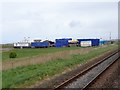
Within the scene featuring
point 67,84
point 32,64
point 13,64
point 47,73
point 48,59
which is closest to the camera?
point 67,84

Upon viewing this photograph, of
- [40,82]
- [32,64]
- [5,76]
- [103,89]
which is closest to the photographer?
[103,89]

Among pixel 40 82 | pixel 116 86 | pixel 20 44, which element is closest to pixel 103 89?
pixel 116 86

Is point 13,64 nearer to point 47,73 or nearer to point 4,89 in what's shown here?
point 47,73

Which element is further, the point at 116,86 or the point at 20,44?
the point at 20,44

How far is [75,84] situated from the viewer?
16.3 metres

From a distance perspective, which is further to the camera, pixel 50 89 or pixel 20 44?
pixel 20 44

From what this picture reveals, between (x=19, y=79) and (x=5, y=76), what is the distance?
5.88ft

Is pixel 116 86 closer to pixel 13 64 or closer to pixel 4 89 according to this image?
pixel 4 89

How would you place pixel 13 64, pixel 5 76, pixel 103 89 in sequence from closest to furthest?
pixel 103 89 < pixel 5 76 < pixel 13 64

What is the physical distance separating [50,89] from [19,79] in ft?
11.0

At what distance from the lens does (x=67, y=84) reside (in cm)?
1628

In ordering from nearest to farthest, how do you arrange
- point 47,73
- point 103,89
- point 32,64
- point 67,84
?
point 103,89, point 67,84, point 47,73, point 32,64

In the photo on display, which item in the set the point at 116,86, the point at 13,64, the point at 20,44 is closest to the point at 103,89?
the point at 116,86

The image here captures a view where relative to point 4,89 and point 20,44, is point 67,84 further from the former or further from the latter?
point 20,44
